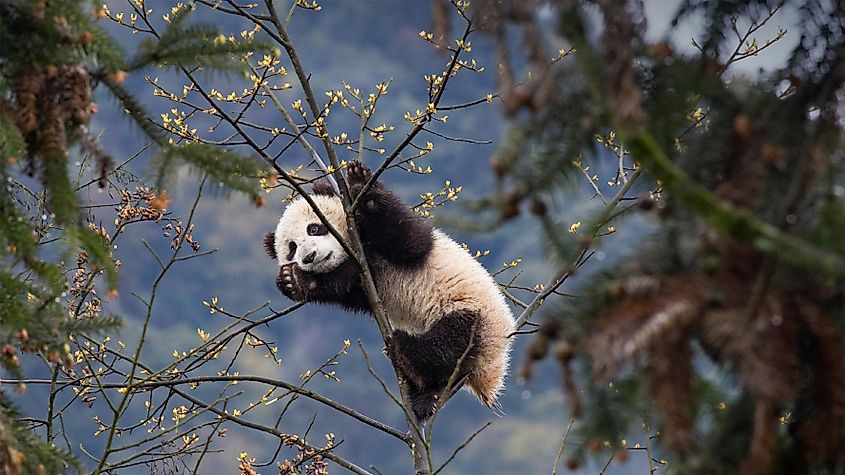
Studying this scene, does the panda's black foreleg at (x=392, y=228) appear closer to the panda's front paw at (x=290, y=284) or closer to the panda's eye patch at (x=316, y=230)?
the panda's eye patch at (x=316, y=230)

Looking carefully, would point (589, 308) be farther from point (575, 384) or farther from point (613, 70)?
point (613, 70)

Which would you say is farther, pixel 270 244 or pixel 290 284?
pixel 270 244

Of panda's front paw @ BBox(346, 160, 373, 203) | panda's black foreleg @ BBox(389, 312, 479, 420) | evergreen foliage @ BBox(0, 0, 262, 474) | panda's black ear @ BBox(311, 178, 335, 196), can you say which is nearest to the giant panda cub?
panda's black foreleg @ BBox(389, 312, 479, 420)

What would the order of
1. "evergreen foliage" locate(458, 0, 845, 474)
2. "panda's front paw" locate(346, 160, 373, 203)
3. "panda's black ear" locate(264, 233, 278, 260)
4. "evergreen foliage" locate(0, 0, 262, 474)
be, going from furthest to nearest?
1. "panda's black ear" locate(264, 233, 278, 260)
2. "panda's front paw" locate(346, 160, 373, 203)
3. "evergreen foliage" locate(0, 0, 262, 474)
4. "evergreen foliage" locate(458, 0, 845, 474)

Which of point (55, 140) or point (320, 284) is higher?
point (320, 284)

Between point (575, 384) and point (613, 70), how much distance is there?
0.57 m

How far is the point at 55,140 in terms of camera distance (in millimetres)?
2291

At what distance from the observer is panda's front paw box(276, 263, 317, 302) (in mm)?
5680

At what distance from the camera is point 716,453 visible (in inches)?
69.4

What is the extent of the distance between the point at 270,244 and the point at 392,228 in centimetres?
126

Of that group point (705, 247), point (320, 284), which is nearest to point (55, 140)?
point (705, 247)

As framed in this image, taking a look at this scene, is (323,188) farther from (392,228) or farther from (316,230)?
(392,228)

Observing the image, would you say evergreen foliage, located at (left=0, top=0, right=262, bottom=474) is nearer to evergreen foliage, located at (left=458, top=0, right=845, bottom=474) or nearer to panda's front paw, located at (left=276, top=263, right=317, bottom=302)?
evergreen foliage, located at (left=458, top=0, right=845, bottom=474)

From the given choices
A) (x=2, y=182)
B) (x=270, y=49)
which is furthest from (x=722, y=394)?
(x=2, y=182)
